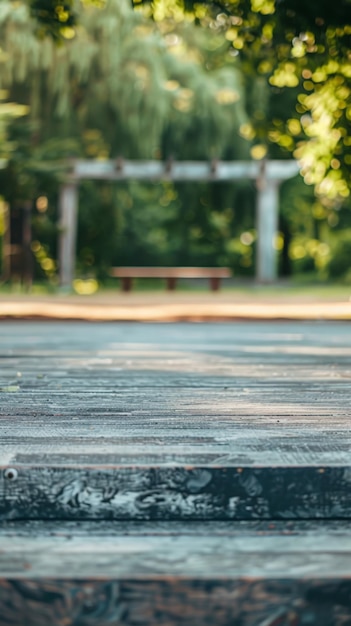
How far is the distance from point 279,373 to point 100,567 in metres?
2.90

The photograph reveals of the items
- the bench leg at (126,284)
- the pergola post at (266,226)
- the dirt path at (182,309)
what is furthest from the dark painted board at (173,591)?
the pergola post at (266,226)

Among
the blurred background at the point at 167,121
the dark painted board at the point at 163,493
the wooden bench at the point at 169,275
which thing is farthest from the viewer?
the wooden bench at the point at 169,275

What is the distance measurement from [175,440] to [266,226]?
19.5 meters

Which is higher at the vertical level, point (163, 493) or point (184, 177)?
point (184, 177)

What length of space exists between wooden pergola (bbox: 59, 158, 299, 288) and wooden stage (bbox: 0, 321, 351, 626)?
17.3 metres

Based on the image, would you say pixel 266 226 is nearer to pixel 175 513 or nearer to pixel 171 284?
pixel 171 284

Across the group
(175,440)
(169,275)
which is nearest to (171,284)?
(169,275)

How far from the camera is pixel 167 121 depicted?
21.6 m

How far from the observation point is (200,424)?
2.93 m

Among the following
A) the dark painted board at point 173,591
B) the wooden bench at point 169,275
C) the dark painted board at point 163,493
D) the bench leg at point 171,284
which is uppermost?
the dark painted board at point 163,493

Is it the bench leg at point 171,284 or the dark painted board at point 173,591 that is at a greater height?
the dark painted board at point 173,591

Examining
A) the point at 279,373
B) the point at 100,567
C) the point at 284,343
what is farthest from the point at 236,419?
the point at 284,343

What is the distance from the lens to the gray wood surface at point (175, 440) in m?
2.19

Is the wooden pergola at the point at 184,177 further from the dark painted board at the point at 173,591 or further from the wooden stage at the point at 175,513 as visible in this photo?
the dark painted board at the point at 173,591
